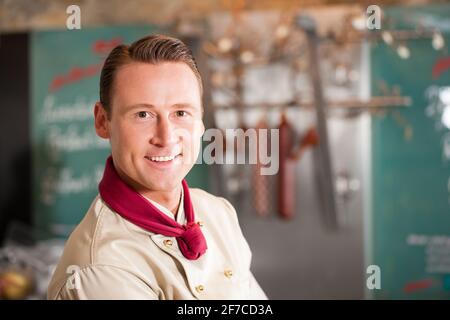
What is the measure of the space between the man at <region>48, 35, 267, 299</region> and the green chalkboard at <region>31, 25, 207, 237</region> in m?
1.04

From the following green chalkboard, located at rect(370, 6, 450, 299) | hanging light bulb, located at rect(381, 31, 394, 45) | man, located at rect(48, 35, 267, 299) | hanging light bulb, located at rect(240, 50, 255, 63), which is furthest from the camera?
green chalkboard, located at rect(370, 6, 450, 299)

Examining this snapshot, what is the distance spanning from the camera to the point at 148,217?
0.51 m

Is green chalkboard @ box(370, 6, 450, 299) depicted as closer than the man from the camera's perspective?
No

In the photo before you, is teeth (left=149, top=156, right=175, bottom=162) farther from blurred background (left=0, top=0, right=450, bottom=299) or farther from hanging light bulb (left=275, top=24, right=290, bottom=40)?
hanging light bulb (left=275, top=24, right=290, bottom=40)

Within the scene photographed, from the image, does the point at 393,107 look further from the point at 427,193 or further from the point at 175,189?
the point at 175,189

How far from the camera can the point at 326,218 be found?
1612 mm

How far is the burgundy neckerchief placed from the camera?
503mm

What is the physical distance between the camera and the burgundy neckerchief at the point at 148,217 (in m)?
0.50

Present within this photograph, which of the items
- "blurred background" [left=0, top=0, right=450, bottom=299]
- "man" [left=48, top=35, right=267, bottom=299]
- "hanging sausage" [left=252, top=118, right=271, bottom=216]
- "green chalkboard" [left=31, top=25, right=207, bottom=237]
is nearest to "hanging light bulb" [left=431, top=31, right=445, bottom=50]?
"blurred background" [left=0, top=0, right=450, bottom=299]

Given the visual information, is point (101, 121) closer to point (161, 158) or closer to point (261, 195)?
point (161, 158)

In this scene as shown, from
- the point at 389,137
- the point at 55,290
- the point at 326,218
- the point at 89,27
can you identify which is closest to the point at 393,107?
the point at 389,137

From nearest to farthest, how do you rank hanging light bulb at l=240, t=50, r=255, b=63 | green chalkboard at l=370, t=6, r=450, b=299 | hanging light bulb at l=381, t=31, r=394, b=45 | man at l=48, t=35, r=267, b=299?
man at l=48, t=35, r=267, b=299, hanging light bulb at l=381, t=31, r=394, b=45, hanging light bulb at l=240, t=50, r=255, b=63, green chalkboard at l=370, t=6, r=450, b=299

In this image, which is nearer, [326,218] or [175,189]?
[175,189]

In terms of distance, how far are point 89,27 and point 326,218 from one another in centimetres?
80
